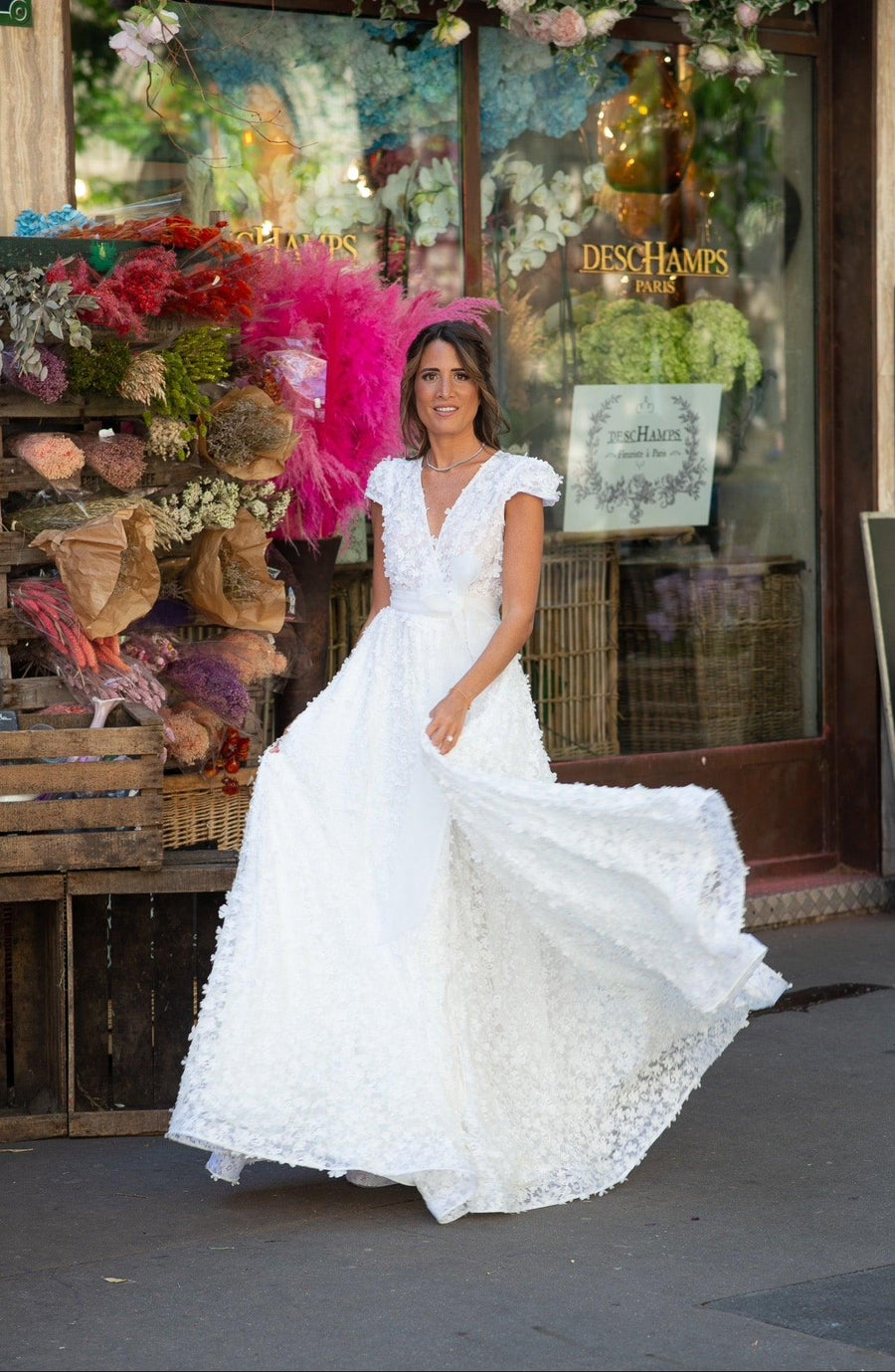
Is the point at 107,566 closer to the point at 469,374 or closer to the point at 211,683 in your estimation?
the point at 211,683

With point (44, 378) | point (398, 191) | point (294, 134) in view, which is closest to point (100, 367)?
point (44, 378)

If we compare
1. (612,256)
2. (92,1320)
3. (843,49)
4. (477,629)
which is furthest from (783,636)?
(92,1320)

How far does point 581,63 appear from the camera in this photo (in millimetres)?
6961

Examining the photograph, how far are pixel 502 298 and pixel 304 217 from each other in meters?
0.83

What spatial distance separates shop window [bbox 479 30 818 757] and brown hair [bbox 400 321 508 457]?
2.48m

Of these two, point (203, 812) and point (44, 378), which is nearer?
point (44, 378)

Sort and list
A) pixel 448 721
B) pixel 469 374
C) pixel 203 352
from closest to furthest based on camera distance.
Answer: pixel 448 721 → pixel 469 374 → pixel 203 352

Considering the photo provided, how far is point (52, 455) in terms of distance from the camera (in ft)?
17.0

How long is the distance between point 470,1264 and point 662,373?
438cm

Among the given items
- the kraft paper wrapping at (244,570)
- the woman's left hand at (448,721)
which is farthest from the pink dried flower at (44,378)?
the woman's left hand at (448,721)

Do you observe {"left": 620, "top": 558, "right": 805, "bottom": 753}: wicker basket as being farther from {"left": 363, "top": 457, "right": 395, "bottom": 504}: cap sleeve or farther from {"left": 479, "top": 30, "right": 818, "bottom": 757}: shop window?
{"left": 363, "top": 457, "right": 395, "bottom": 504}: cap sleeve

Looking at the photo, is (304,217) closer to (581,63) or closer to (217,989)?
(581,63)

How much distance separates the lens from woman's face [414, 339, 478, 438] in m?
4.71

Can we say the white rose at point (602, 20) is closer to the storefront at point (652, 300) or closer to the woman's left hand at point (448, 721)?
the storefront at point (652, 300)
